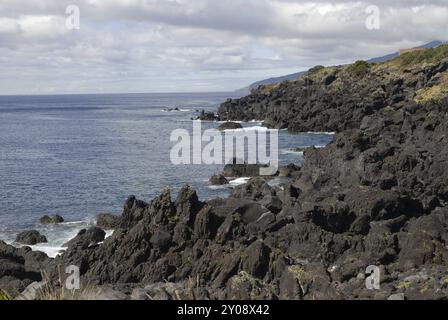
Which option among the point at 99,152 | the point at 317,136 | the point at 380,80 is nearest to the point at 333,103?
the point at 317,136

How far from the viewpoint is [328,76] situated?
5586 inches

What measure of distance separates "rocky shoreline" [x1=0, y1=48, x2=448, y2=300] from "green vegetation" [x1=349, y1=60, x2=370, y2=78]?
94.4 metres

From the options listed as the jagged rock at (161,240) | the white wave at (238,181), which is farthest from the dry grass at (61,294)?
the white wave at (238,181)

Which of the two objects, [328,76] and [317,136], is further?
[328,76]

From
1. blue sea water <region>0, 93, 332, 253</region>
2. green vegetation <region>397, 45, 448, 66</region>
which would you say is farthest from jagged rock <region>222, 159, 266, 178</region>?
green vegetation <region>397, 45, 448, 66</region>

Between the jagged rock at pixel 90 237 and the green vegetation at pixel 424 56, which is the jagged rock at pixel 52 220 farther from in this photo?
the green vegetation at pixel 424 56

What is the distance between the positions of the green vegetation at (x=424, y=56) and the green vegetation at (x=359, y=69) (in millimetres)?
8787

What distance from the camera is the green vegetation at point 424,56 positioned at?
12881cm

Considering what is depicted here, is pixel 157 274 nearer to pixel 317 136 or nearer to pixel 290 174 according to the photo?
pixel 290 174

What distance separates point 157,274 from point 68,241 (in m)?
12.4

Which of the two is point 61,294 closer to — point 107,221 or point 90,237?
point 90,237

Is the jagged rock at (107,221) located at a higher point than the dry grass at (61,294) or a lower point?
lower

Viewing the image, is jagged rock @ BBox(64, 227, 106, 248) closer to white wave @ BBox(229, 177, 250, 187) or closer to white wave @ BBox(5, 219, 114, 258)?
white wave @ BBox(5, 219, 114, 258)

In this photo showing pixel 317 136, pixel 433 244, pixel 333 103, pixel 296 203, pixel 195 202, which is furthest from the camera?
pixel 333 103
